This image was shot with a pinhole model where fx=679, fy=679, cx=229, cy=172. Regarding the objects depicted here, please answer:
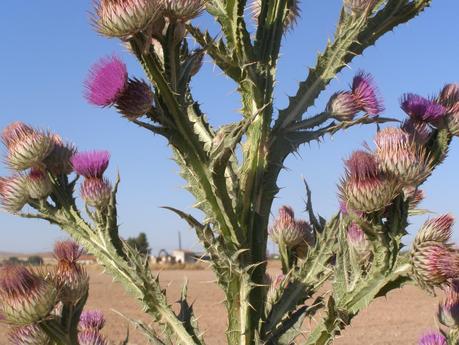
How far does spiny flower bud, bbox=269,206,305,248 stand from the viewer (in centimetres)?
383

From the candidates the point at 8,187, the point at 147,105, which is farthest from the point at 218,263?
the point at 8,187

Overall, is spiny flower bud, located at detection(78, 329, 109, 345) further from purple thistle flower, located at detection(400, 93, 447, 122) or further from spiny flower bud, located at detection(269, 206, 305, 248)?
purple thistle flower, located at detection(400, 93, 447, 122)

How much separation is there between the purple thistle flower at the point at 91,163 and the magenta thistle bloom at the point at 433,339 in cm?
192

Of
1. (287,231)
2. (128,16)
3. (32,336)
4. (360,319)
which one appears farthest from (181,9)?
(360,319)

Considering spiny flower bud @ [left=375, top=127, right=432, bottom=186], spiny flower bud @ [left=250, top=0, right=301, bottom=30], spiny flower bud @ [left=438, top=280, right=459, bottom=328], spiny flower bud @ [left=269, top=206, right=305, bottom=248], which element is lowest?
spiny flower bud @ [left=438, top=280, right=459, bottom=328]

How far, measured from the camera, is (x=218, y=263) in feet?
9.41

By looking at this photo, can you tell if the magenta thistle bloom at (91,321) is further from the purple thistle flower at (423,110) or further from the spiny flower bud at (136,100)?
the purple thistle flower at (423,110)

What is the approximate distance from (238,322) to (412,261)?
85 centimetres

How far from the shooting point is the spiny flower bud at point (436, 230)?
280cm

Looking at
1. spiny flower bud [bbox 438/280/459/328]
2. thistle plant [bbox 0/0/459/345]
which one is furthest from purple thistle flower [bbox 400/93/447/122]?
spiny flower bud [bbox 438/280/459/328]

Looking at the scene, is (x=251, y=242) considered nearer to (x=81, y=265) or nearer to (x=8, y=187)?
(x=81, y=265)

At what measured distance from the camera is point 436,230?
2818mm

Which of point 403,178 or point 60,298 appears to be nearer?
point 403,178

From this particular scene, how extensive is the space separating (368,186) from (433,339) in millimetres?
1194
